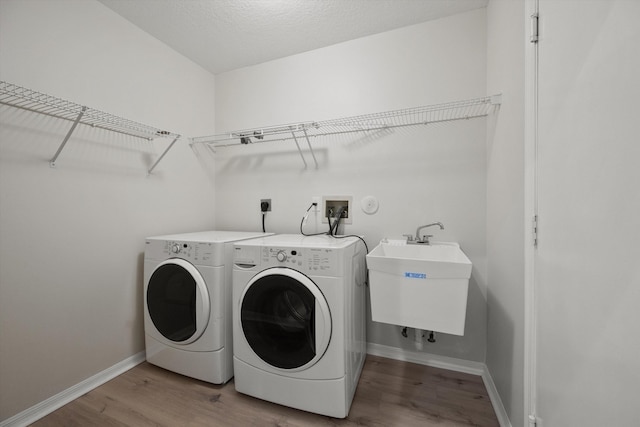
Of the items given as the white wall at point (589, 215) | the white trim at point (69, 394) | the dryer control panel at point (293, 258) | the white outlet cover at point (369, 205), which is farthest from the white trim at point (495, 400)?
the white trim at point (69, 394)

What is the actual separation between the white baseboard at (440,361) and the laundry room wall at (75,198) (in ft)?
5.85

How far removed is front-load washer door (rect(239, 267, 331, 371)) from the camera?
1234 millimetres

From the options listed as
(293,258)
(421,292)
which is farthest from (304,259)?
(421,292)

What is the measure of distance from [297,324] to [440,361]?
45.4 inches

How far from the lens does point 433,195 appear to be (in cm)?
172

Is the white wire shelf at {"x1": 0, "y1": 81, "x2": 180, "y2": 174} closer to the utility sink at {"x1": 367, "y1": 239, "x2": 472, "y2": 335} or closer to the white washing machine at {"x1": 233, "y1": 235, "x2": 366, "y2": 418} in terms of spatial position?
the white washing machine at {"x1": 233, "y1": 235, "x2": 366, "y2": 418}

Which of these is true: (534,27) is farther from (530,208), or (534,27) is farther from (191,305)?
(191,305)

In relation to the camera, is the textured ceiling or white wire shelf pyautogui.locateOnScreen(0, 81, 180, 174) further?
the textured ceiling

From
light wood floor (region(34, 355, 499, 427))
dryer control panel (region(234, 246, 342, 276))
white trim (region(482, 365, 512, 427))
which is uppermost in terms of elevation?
dryer control panel (region(234, 246, 342, 276))

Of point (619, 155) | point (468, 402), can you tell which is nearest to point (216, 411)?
point (468, 402)

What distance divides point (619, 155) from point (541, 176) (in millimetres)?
383

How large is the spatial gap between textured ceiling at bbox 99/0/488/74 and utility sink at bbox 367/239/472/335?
1630 mm

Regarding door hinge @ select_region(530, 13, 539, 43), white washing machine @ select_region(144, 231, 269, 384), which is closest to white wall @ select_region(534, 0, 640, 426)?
door hinge @ select_region(530, 13, 539, 43)

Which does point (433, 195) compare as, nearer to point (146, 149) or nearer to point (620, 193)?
point (620, 193)
